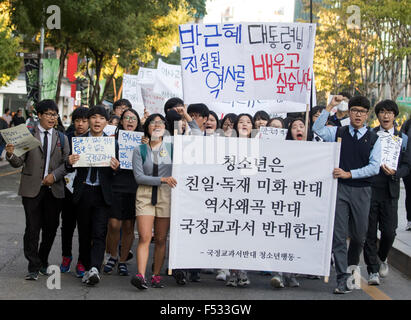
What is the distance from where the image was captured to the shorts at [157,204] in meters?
7.34

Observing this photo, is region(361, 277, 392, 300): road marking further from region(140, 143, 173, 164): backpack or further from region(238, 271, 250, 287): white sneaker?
region(140, 143, 173, 164): backpack

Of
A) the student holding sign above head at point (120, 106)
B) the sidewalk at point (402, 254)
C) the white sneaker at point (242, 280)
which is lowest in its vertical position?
the sidewalk at point (402, 254)

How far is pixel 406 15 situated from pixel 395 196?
1759 centimetres

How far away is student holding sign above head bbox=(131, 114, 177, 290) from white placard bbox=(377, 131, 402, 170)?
98.7 inches

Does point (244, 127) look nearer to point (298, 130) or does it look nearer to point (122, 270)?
point (298, 130)

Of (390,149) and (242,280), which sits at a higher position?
(390,149)

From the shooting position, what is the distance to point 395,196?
8.34 meters

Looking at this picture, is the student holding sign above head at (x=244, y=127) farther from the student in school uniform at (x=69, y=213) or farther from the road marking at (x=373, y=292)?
the road marking at (x=373, y=292)

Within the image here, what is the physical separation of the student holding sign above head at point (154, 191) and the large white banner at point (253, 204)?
0.54ft

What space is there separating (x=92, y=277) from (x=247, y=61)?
8.86 feet

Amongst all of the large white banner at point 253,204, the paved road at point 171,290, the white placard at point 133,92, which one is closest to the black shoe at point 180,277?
the paved road at point 171,290

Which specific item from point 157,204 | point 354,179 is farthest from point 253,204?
point 354,179

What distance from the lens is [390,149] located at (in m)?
8.42
